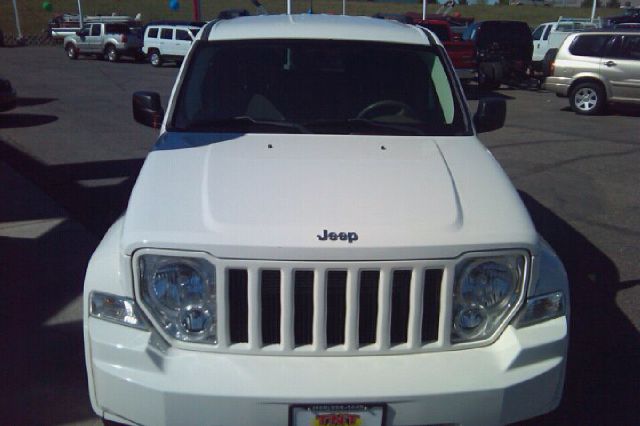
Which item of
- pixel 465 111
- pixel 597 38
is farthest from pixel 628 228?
pixel 597 38

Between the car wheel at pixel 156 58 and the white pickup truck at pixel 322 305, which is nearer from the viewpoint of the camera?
the white pickup truck at pixel 322 305

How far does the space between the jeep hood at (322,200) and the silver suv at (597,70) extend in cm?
1286

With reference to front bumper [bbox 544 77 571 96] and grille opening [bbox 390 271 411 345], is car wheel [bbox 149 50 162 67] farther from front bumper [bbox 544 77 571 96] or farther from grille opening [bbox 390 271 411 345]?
grille opening [bbox 390 271 411 345]

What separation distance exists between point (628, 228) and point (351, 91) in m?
4.15

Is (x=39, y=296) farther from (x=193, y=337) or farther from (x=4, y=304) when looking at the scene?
(x=193, y=337)

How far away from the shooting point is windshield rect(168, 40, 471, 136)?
4062 mm

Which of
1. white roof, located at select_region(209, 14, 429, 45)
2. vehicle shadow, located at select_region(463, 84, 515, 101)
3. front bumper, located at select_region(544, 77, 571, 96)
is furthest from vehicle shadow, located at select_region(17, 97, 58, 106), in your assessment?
white roof, located at select_region(209, 14, 429, 45)

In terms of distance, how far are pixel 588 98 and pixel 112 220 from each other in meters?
12.2

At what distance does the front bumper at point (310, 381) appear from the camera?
2617mm

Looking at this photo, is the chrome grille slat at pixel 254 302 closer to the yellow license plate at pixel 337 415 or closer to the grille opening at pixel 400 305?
the yellow license plate at pixel 337 415

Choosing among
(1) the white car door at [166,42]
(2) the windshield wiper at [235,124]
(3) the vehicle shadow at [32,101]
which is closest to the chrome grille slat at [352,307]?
(2) the windshield wiper at [235,124]

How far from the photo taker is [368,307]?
2.80 meters

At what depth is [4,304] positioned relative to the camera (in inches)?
194

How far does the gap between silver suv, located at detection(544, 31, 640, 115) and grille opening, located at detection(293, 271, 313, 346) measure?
1422 cm
